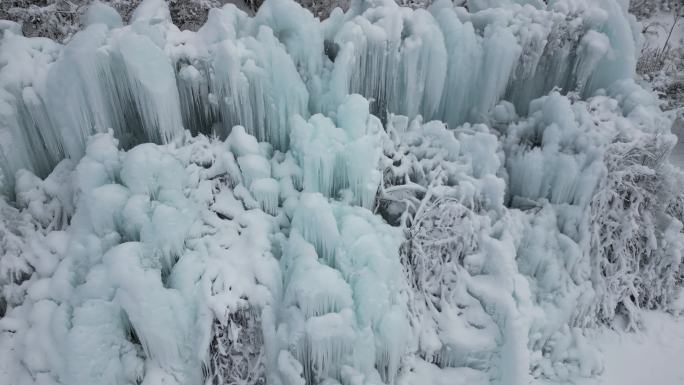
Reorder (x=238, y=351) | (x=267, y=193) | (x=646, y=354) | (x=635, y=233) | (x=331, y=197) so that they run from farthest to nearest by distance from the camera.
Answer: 1. (x=635, y=233)
2. (x=646, y=354)
3. (x=331, y=197)
4. (x=267, y=193)
5. (x=238, y=351)

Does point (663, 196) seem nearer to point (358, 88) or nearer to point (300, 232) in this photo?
point (358, 88)

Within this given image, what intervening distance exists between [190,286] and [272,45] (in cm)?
221

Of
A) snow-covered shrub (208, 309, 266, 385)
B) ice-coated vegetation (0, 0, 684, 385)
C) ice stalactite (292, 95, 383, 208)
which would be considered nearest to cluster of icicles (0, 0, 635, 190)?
ice-coated vegetation (0, 0, 684, 385)

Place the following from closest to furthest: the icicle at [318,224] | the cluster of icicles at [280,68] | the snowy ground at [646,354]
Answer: the icicle at [318,224] < the cluster of icicles at [280,68] < the snowy ground at [646,354]

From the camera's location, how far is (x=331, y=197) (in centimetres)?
428

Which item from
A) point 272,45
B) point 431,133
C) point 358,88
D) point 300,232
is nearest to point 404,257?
point 300,232

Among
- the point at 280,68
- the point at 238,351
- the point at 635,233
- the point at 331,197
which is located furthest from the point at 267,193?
the point at 635,233

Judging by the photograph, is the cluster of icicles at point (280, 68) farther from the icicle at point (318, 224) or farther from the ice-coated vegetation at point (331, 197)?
the icicle at point (318, 224)

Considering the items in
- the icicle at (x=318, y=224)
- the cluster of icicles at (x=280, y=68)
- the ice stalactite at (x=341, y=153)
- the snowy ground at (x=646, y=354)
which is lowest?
the snowy ground at (x=646, y=354)

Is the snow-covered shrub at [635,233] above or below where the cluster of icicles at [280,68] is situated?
below

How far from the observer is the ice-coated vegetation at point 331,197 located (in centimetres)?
354

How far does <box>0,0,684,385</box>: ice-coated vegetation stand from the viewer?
3.54m

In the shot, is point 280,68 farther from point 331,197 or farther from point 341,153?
point 331,197

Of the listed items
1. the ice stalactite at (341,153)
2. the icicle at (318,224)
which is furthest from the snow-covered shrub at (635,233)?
the icicle at (318,224)
